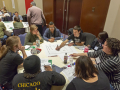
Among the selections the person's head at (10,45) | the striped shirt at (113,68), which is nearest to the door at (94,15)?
the striped shirt at (113,68)

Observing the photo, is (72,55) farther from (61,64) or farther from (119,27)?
(119,27)

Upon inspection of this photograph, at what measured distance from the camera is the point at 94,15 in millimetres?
3379

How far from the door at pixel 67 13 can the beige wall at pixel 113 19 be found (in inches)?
55.8

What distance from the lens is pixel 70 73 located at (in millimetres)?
1369

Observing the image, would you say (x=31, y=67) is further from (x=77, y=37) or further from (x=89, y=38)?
(x=89, y=38)

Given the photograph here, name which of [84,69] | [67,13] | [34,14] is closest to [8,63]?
[84,69]

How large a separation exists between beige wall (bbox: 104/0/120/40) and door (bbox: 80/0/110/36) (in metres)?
0.16

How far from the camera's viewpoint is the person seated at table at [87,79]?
0.96m

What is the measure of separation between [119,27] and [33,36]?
2397mm

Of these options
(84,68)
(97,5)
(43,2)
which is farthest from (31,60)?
(43,2)

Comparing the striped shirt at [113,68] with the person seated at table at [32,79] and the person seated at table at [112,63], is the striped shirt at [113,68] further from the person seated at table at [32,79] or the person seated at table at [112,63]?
the person seated at table at [32,79]

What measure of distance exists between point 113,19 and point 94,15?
0.67 meters

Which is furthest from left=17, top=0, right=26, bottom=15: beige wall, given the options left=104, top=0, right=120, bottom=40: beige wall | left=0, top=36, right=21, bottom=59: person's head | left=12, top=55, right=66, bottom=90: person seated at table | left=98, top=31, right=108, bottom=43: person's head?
left=12, top=55, right=66, bottom=90: person seated at table

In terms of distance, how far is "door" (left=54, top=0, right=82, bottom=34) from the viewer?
165 inches
